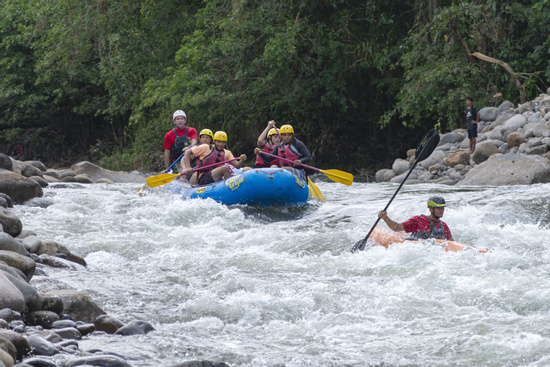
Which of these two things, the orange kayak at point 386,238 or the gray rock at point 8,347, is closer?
the gray rock at point 8,347

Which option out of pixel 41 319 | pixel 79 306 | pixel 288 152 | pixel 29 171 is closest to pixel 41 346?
pixel 41 319

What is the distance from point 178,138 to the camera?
34.4ft

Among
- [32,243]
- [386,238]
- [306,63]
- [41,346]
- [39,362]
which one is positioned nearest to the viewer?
[39,362]

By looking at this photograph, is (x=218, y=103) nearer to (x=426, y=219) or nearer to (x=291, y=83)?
(x=291, y=83)

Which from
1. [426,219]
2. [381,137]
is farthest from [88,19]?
[426,219]

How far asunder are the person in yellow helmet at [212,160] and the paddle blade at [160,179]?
361mm

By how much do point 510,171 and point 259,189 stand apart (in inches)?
182

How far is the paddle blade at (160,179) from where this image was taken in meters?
9.84

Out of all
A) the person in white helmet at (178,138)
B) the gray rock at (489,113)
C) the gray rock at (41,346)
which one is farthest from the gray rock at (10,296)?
the gray rock at (489,113)

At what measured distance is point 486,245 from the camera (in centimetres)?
655

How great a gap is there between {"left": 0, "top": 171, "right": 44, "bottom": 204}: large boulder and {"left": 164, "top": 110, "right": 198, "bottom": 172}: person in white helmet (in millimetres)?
2015

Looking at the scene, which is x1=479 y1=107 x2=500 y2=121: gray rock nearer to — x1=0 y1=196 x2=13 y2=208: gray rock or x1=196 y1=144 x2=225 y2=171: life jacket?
x1=196 y1=144 x2=225 y2=171: life jacket

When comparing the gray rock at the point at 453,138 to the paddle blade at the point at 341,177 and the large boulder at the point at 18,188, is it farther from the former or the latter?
the large boulder at the point at 18,188

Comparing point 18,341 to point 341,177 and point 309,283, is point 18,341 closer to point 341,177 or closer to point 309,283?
point 309,283
